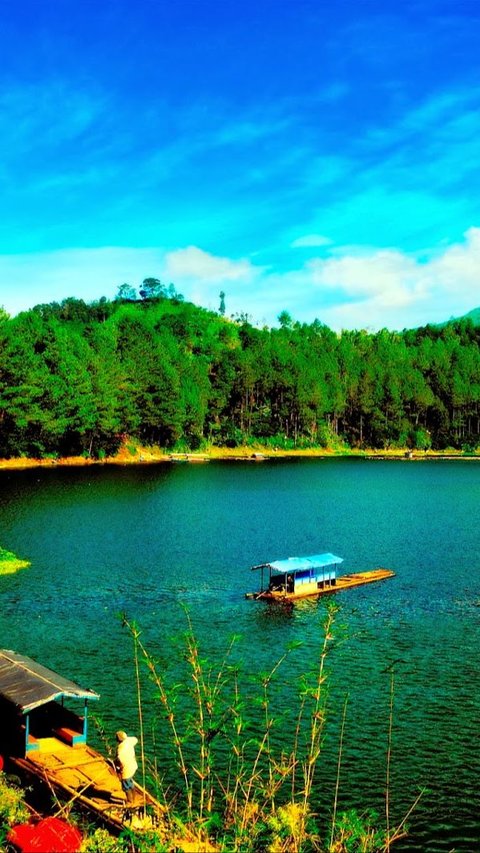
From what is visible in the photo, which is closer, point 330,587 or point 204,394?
point 330,587

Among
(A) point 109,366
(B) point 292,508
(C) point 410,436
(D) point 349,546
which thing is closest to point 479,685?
(D) point 349,546

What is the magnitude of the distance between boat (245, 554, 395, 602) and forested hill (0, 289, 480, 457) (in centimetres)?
7593

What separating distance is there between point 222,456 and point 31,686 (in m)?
135

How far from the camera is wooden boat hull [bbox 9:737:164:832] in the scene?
19438 mm

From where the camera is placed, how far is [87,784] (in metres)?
20.7

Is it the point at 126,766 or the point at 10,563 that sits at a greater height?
the point at 10,563

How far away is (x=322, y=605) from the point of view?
4678 cm

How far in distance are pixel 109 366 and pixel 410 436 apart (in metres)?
78.3

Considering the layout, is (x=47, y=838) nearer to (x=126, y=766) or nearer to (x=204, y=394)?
(x=126, y=766)

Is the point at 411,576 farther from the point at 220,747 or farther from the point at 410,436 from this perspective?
the point at 410,436

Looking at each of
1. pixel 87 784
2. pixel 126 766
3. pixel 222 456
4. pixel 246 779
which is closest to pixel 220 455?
pixel 222 456

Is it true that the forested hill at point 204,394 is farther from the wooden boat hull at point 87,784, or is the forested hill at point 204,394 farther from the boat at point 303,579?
the wooden boat hull at point 87,784

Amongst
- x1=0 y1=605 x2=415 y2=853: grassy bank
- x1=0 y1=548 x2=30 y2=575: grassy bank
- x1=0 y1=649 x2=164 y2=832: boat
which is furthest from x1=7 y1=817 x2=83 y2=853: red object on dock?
x1=0 y1=548 x2=30 y2=575: grassy bank

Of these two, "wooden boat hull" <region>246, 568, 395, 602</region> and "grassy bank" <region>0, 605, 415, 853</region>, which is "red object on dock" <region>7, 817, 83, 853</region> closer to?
"grassy bank" <region>0, 605, 415, 853</region>
